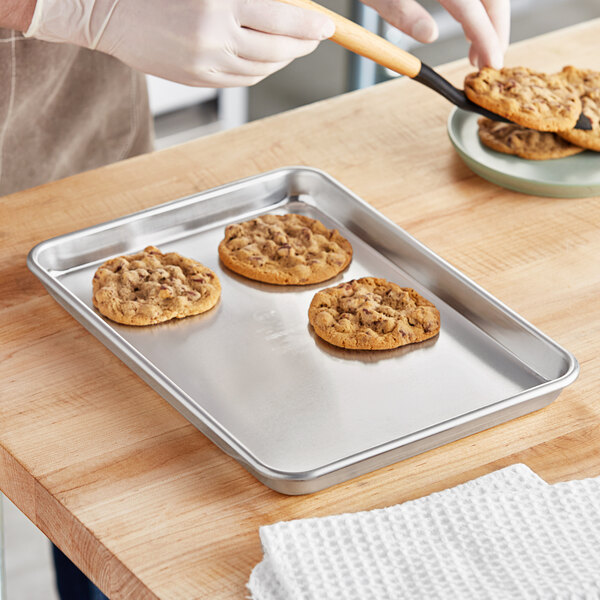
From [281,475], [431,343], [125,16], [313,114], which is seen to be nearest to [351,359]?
[431,343]

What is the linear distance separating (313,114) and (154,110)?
1556 millimetres

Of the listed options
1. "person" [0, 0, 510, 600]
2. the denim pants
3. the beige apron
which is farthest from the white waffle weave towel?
the beige apron

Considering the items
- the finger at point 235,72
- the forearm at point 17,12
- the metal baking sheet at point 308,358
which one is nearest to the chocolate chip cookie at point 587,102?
the metal baking sheet at point 308,358

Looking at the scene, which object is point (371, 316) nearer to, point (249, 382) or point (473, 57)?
point (249, 382)

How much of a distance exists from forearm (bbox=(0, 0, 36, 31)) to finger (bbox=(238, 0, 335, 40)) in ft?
0.83

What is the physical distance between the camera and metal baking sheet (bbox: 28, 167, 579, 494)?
858 millimetres

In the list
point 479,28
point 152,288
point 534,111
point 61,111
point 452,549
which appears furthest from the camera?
point 61,111

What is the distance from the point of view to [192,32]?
42.0 inches

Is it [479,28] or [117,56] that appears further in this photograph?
[479,28]

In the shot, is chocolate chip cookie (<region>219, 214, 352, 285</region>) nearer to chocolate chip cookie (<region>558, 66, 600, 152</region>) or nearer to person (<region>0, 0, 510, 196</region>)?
person (<region>0, 0, 510, 196</region>)

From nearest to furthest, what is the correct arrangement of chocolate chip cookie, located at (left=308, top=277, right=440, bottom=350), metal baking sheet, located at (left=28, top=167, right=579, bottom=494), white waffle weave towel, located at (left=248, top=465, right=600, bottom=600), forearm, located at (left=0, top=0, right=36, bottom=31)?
white waffle weave towel, located at (left=248, top=465, right=600, bottom=600) → metal baking sheet, located at (left=28, top=167, right=579, bottom=494) → chocolate chip cookie, located at (left=308, top=277, right=440, bottom=350) → forearm, located at (left=0, top=0, right=36, bottom=31)

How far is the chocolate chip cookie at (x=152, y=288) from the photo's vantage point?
1022mm

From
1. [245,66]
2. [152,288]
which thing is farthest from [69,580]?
[245,66]

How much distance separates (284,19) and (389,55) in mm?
151
